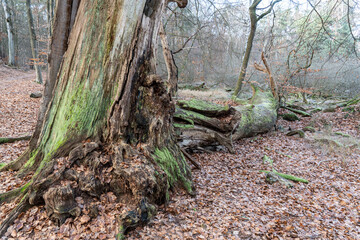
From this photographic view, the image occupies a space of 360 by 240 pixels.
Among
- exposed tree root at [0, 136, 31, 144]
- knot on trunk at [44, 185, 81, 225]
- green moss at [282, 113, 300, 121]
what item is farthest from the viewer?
green moss at [282, 113, 300, 121]

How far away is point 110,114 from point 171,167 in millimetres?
1368

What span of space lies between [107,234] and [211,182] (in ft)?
8.17

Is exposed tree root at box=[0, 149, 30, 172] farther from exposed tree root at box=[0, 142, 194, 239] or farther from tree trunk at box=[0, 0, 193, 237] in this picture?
exposed tree root at box=[0, 142, 194, 239]

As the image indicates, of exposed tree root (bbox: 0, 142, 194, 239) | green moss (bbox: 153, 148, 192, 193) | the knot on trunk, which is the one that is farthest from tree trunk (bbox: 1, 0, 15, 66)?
the knot on trunk

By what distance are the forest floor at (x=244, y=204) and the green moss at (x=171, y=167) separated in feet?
0.65

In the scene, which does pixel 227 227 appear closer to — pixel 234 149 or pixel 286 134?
pixel 234 149

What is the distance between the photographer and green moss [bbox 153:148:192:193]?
12.0 feet

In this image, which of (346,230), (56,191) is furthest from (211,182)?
(56,191)

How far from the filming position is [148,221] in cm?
288

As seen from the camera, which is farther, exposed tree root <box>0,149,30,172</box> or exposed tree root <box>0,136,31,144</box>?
exposed tree root <box>0,136,31,144</box>

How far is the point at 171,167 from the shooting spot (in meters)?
3.80

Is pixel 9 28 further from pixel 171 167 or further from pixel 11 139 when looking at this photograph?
pixel 171 167

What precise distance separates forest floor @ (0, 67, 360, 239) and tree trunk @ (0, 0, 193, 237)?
0.94 feet

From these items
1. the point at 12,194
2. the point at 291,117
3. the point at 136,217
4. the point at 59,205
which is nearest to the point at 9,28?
the point at 12,194
